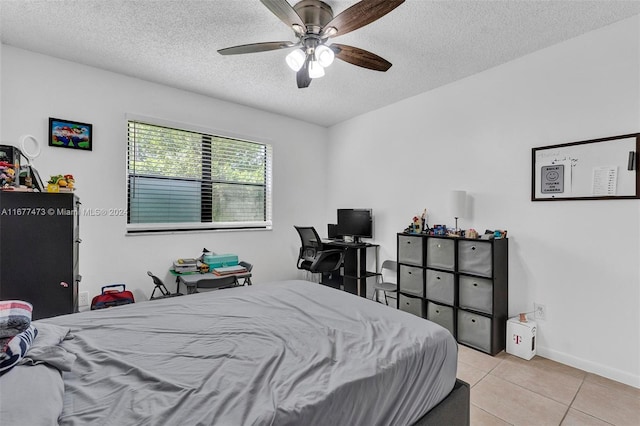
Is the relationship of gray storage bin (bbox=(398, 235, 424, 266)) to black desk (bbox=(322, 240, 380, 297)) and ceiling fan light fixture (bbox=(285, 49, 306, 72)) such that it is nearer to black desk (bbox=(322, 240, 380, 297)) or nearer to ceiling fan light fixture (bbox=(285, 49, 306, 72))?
black desk (bbox=(322, 240, 380, 297))

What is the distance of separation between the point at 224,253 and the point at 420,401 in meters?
3.06

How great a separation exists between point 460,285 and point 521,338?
0.62 meters

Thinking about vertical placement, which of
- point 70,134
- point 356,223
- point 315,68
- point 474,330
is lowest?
point 474,330

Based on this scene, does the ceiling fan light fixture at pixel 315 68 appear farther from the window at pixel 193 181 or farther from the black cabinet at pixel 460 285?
the window at pixel 193 181

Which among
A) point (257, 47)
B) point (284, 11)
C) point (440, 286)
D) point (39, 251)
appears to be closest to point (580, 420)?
point (440, 286)

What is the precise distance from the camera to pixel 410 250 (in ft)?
10.9

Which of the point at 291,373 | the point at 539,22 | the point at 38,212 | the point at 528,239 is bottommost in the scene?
the point at 291,373

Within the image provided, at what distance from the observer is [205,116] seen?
3678mm

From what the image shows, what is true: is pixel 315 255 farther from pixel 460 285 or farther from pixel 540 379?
pixel 540 379

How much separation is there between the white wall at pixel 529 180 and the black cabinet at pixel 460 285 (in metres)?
0.26

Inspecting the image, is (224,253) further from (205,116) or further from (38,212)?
(38,212)

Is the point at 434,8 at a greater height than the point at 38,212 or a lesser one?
greater

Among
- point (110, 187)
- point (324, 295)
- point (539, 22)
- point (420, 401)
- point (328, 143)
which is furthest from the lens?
point (328, 143)

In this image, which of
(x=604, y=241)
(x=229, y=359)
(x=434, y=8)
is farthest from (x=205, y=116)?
(x=604, y=241)
